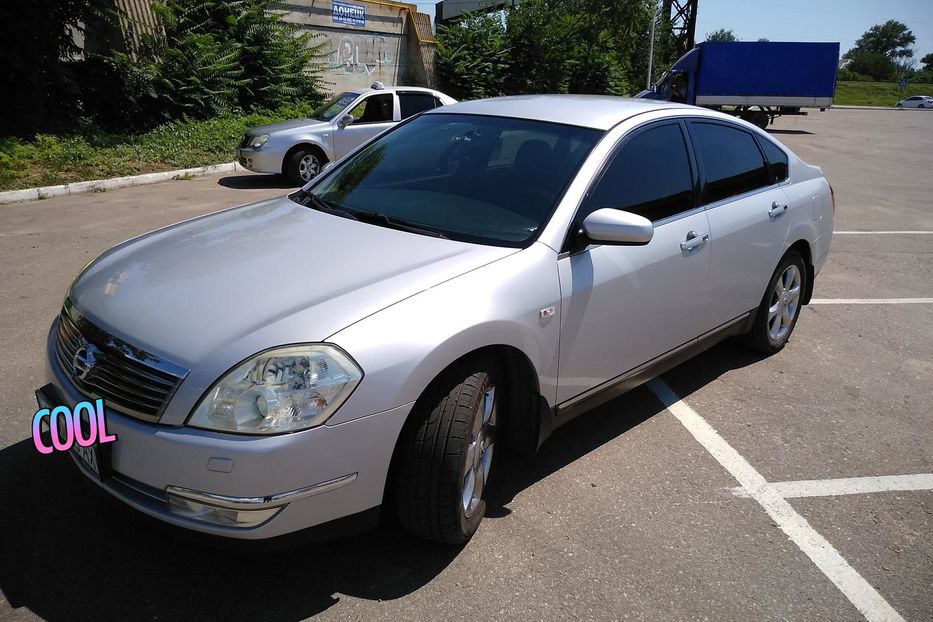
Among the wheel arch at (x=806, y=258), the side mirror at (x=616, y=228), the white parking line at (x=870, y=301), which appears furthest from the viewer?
the white parking line at (x=870, y=301)

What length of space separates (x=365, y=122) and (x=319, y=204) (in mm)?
8931

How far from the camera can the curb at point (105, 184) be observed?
989cm

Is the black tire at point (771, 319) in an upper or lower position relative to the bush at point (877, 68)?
lower

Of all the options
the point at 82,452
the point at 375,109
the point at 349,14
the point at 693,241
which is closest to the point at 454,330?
the point at 82,452

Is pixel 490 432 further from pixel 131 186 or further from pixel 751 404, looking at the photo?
pixel 131 186

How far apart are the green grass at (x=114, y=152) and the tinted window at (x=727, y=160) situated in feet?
32.1

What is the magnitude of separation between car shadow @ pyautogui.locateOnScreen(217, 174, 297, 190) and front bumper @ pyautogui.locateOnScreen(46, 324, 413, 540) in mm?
9375

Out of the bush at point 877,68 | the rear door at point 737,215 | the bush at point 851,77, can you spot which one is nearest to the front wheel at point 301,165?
the rear door at point 737,215

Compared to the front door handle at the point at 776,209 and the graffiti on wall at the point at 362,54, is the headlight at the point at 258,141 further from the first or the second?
the graffiti on wall at the point at 362,54

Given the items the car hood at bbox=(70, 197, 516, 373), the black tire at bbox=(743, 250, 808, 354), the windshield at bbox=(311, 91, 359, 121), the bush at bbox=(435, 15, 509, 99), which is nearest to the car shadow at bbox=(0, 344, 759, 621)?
the car hood at bbox=(70, 197, 516, 373)

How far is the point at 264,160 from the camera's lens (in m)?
11.2

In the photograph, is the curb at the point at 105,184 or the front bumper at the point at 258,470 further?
the curb at the point at 105,184

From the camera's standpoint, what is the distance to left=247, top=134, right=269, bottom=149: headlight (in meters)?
11.2

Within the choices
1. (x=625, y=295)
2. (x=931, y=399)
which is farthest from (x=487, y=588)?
(x=931, y=399)
